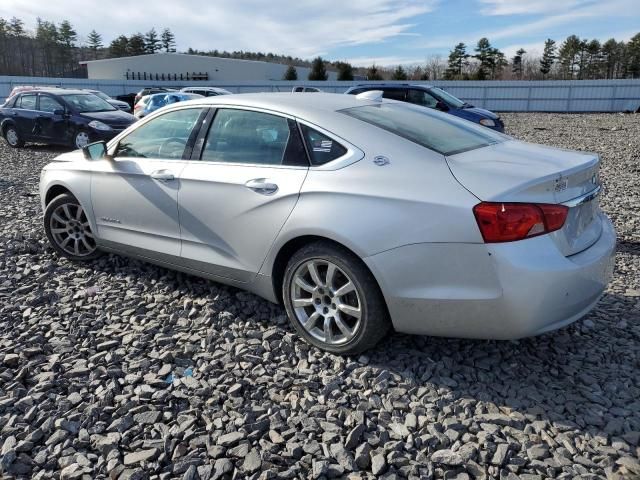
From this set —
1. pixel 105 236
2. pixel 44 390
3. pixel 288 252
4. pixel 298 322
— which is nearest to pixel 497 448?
pixel 298 322

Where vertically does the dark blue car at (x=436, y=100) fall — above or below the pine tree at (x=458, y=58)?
below

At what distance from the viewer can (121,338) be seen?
353 centimetres

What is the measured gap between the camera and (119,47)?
8700cm

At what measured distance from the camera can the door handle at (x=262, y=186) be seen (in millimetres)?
3289

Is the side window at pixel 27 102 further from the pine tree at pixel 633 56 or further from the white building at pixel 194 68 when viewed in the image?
the pine tree at pixel 633 56

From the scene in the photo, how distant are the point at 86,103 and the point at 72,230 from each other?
10.2 m

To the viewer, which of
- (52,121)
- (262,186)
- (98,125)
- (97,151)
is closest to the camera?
(262,186)

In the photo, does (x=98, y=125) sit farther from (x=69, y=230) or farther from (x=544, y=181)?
(x=544, y=181)

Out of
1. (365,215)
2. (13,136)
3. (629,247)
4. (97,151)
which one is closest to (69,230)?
(97,151)

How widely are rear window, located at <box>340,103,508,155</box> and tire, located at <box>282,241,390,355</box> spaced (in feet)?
2.76

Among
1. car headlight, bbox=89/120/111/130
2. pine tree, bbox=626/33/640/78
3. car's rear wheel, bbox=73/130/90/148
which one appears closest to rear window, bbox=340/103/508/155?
car headlight, bbox=89/120/111/130

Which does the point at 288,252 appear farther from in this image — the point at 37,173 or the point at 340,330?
the point at 37,173

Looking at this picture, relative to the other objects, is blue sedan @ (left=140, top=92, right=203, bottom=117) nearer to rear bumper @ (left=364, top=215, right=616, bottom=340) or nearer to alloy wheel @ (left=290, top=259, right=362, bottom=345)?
alloy wheel @ (left=290, top=259, right=362, bottom=345)

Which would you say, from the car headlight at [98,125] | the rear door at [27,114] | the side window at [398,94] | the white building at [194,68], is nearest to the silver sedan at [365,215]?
the car headlight at [98,125]
